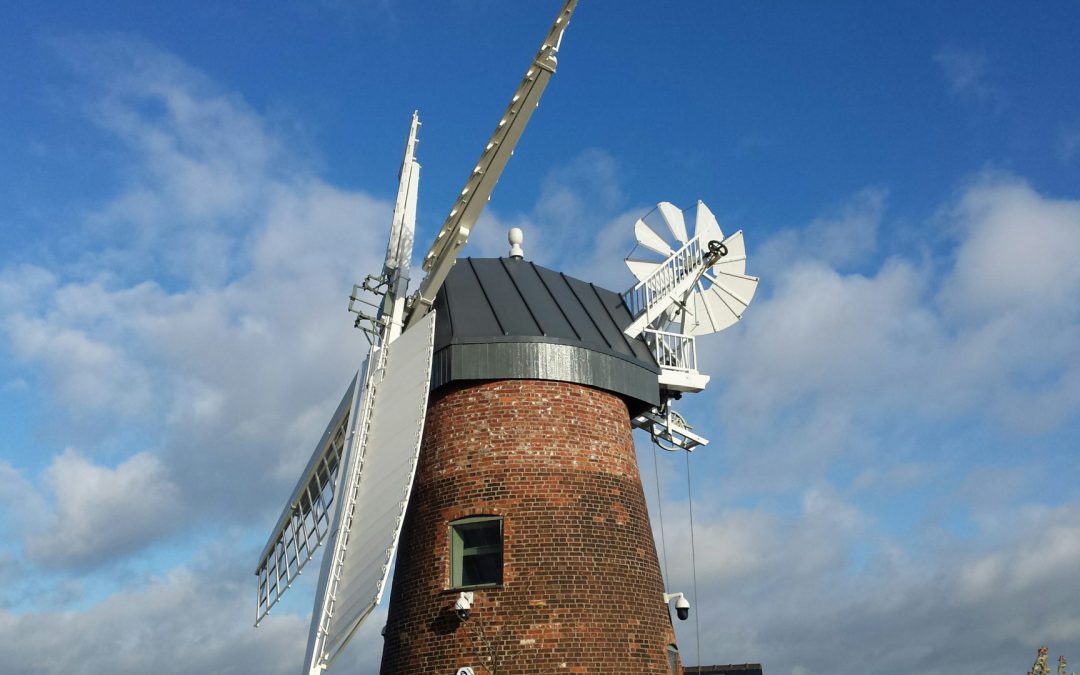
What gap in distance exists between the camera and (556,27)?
619 inches

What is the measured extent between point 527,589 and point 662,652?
270cm

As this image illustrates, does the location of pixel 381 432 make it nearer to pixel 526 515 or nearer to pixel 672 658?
pixel 526 515

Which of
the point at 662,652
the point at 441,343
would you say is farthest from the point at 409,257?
the point at 662,652

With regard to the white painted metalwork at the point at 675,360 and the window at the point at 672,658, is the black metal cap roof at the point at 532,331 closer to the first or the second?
the white painted metalwork at the point at 675,360

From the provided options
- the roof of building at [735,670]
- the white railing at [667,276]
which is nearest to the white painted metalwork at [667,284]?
the white railing at [667,276]

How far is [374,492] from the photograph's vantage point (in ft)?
55.7

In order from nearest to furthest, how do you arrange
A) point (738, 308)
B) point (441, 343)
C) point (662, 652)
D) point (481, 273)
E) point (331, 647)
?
point (331, 647)
point (662, 652)
point (441, 343)
point (481, 273)
point (738, 308)

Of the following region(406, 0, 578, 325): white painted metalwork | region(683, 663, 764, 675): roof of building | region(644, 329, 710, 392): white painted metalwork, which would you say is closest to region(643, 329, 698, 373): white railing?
region(644, 329, 710, 392): white painted metalwork

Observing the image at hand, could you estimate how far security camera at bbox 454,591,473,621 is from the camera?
637 inches

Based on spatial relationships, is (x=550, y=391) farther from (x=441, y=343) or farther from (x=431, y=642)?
(x=431, y=642)

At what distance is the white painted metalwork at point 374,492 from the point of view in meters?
15.6

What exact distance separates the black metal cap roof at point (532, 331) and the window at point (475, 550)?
2.58 meters

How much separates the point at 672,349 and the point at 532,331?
13.2ft

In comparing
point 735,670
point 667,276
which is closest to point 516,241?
point 667,276
